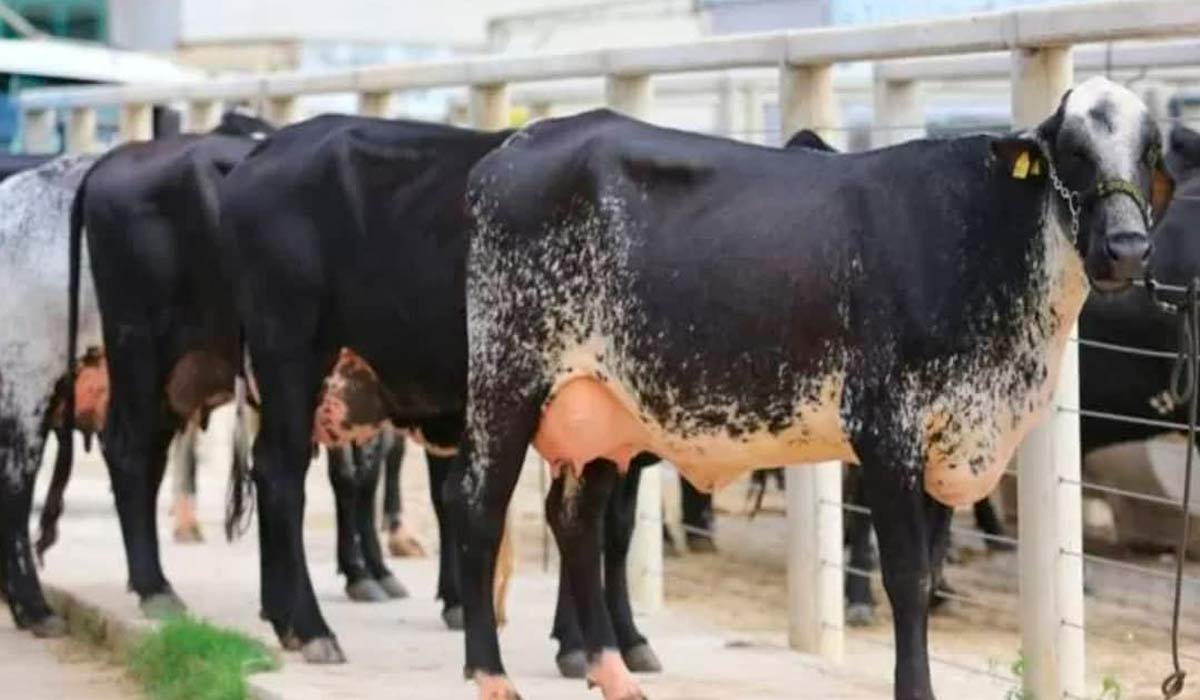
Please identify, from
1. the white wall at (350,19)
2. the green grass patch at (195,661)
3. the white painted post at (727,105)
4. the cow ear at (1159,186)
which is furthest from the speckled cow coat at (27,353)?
the white wall at (350,19)

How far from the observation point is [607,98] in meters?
11.9

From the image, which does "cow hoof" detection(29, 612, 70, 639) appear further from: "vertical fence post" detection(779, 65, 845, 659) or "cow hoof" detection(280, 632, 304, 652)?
"vertical fence post" detection(779, 65, 845, 659)

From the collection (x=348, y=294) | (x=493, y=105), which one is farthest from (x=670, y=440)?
(x=493, y=105)

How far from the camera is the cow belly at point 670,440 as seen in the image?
8359mm

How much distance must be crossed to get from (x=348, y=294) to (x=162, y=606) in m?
1.77

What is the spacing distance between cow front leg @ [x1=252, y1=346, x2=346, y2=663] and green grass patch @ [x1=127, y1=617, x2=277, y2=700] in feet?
0.48

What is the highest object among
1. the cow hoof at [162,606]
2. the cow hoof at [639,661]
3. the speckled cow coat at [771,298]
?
the speckled cow coat at [771,298]

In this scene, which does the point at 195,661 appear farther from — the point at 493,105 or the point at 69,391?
the point at 493,105

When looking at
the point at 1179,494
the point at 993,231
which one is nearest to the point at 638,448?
the point at 993,231

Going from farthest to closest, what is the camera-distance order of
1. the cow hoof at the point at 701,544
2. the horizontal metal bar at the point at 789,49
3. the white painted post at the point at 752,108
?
the white painted post at the point at 752,108
the cow hoof at the point at 701,544
the horizontal metal bar at the point at 789,49

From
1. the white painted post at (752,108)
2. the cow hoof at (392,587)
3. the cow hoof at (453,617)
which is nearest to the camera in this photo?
the cow hoof at (453,617)

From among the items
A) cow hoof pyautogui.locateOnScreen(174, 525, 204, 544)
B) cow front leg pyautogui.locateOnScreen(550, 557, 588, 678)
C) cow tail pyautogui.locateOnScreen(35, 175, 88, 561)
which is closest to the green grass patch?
cow front leg pyautogui.locateOnScreen(550, 557, 588, 678)

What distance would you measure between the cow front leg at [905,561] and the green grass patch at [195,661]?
2.49 m

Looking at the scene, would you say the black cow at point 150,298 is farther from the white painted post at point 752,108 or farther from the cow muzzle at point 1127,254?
the white painted post at point 752,108
